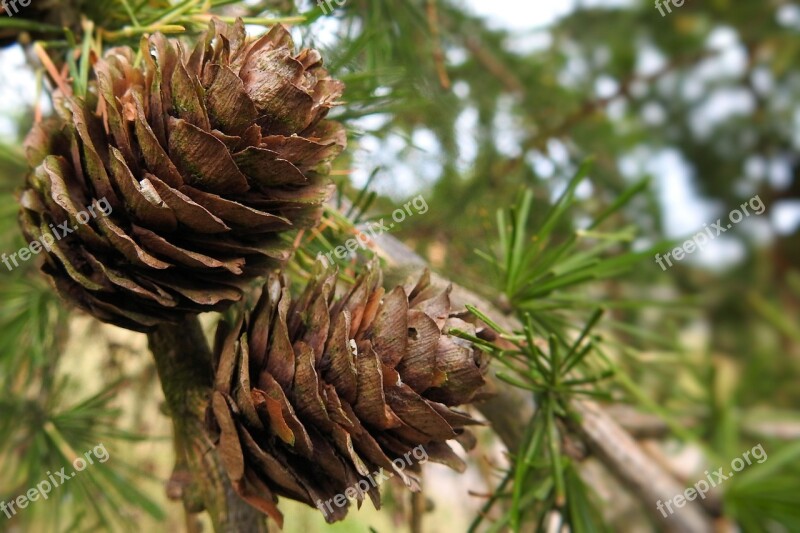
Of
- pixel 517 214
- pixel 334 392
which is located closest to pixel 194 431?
pixel 334 392

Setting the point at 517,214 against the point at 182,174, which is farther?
the point at 517,214

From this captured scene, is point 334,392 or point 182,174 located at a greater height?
point 182,174

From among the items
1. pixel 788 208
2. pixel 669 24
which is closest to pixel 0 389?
pixel 669 24

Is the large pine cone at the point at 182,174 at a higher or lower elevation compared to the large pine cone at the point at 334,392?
higher

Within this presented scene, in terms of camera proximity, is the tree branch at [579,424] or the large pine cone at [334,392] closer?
the large pine cone at [334,392]

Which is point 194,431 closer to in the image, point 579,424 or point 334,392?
point 334,392
